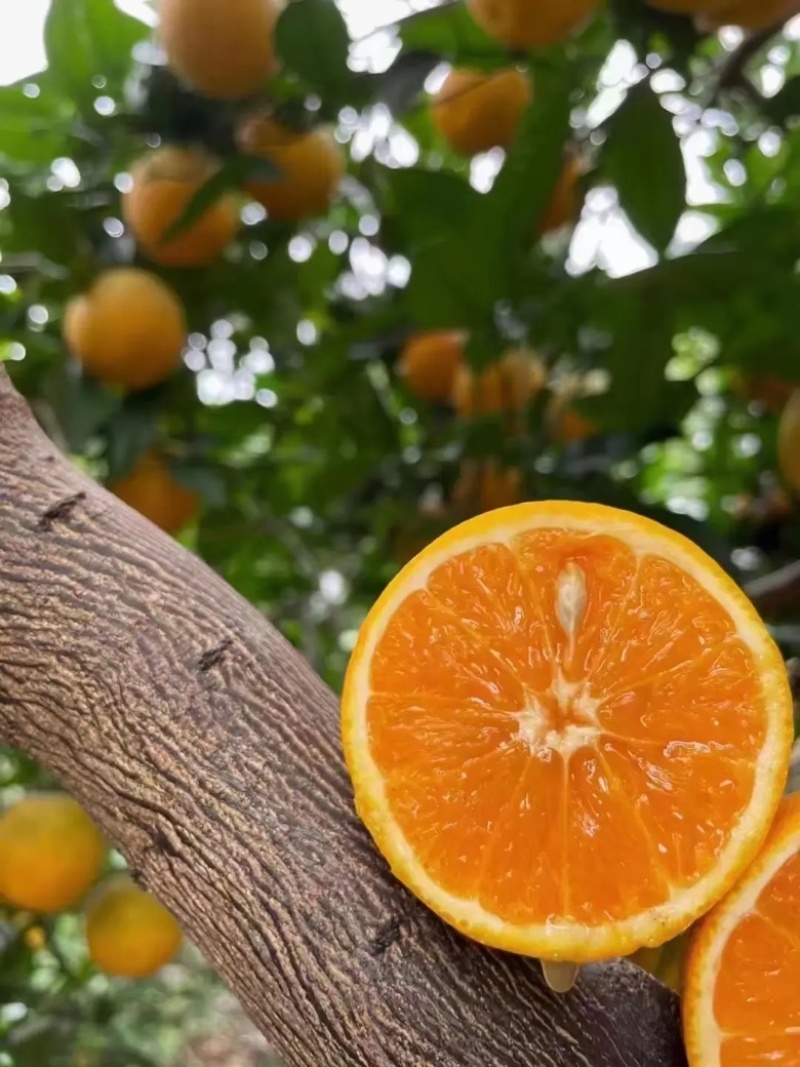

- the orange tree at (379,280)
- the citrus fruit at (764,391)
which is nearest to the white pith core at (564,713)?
the orange tree at (379,280)

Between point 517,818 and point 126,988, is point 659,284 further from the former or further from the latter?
point 126,988

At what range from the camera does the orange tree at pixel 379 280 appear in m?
0.69

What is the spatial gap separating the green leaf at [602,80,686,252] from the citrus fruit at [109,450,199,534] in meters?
0.43

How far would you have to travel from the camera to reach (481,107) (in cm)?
83

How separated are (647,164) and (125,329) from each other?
1.37 ft

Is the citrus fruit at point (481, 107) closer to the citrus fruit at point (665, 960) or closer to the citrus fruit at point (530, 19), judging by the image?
the citrus fruit at point (530, 19)

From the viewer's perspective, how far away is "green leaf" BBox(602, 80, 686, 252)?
677 millimetres

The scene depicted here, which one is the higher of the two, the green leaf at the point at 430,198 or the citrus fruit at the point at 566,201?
the green leaf at the point at 430,198

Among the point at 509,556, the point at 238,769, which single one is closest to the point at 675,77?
the point at 509,556

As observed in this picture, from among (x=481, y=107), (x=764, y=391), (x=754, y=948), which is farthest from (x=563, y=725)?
(x=764, y=391)

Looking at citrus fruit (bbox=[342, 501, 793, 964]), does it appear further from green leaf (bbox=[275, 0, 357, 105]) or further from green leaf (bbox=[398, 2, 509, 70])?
green leaf (bbox=[398, 2, 509, 70])

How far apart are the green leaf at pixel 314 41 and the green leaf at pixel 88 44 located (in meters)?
0.23

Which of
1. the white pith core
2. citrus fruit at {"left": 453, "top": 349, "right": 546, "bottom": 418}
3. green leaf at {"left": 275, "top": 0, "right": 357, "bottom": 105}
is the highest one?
green leaf at {"left": 275, "top": 0, "right": 357, "bottom": 105}

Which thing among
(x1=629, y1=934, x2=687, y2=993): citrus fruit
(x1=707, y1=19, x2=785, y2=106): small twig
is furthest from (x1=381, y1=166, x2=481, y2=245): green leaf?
(x1=629, y1=934, x2=687, y2=993): citrus fruit
